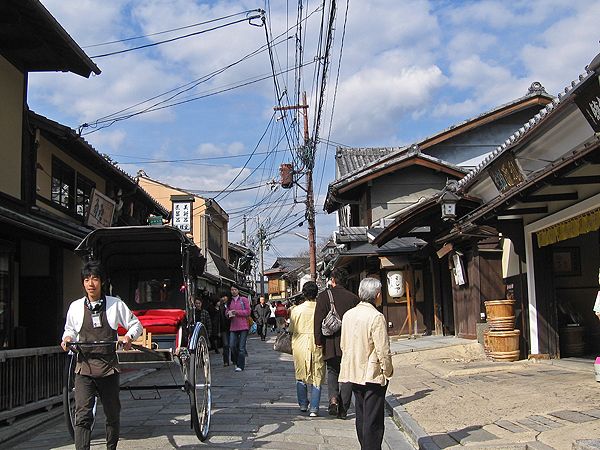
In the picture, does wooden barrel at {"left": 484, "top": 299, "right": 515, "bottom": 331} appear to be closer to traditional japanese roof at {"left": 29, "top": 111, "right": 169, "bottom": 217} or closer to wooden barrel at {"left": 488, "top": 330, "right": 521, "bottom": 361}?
wooden barrel at {"left": 488, "top": 330, "right": 521, "bottom": 361}

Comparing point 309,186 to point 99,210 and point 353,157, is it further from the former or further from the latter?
point 99,210

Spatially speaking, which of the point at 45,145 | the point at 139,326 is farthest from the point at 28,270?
the point at 139,326

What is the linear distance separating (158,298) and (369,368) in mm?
5029

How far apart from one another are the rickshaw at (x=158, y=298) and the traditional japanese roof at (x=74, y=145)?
16.1 ft

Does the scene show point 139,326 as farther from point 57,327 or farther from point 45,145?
point 45,145

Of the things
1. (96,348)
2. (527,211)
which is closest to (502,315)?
(527,211)

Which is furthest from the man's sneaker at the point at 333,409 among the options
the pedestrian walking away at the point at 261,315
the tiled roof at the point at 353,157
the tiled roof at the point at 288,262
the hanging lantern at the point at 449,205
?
the tiled roof at the point at 288,262

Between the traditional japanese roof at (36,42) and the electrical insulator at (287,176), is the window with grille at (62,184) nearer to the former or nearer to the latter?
the traditional japanese roof at (36,42)

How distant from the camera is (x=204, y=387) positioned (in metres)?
8.11

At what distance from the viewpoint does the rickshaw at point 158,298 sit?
24.4 ft

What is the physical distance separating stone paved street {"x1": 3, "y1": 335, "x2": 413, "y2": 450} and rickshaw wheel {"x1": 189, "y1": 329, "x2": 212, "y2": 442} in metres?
0.20

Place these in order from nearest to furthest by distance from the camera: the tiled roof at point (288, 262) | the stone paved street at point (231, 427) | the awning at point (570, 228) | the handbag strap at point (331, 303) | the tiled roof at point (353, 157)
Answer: the stone paved street at point (231, 427) < the handbag strap at point (331, 303) < the awning at point (570, 228) < the tiled roof at point (353, 157) < the tiled roof at point (288, 262)

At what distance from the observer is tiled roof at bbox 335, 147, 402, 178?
30750mm

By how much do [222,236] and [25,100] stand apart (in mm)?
37107
